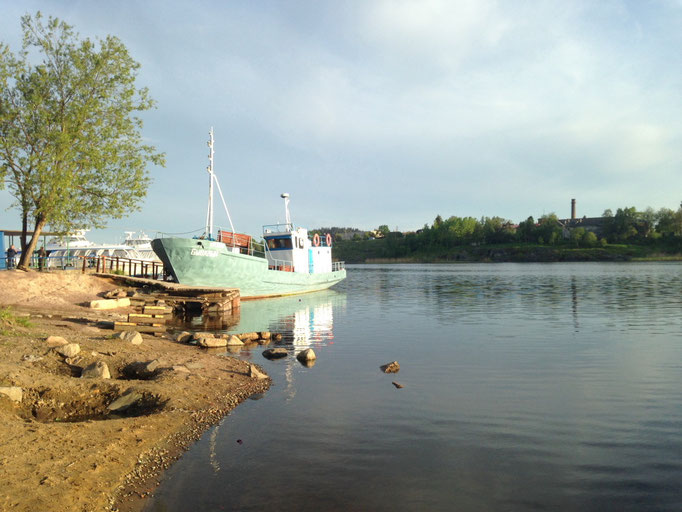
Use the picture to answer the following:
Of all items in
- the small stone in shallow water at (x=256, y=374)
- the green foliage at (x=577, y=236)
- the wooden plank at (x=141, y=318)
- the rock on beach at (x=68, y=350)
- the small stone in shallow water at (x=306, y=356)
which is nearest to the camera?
the rock on beach at (x=68, y=350)

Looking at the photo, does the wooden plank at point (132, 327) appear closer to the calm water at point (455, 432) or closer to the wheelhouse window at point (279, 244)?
the calm water at point (455, 432)

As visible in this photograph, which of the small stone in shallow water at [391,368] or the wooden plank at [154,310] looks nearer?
the small stone in shallow water at [391,368]

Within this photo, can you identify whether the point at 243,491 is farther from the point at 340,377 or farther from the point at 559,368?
the point at 559,368

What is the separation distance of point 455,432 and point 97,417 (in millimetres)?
6238

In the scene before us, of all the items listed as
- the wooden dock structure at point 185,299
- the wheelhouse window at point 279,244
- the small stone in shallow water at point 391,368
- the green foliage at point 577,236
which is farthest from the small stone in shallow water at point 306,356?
the green foliage at point 577,236

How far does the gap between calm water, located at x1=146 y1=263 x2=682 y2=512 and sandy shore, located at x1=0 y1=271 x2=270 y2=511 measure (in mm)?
483

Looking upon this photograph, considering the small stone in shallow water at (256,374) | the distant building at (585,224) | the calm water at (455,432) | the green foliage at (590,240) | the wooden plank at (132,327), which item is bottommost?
the calm water at (455,432)

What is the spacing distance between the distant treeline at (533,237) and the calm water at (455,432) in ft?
386

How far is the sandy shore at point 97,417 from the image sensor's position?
5414 mm

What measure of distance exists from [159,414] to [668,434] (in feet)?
28.9

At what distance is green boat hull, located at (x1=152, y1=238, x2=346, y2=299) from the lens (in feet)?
96.6

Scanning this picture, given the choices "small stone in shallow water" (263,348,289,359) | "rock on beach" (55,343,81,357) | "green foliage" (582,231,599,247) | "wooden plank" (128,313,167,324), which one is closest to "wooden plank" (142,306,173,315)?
"wooden plank" (128,313,167,324)

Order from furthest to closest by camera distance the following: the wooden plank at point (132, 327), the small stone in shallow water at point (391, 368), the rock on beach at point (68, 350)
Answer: the wooden plank at point (132, 327), the small stone in shallow water at point (391, 368), the rock on beach at point (68, 350)

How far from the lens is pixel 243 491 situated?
6012 mm
